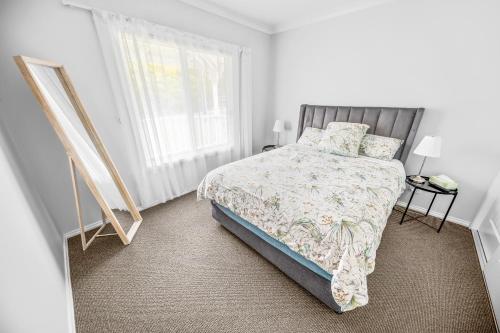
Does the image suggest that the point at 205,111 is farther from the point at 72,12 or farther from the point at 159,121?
the point at 72,12

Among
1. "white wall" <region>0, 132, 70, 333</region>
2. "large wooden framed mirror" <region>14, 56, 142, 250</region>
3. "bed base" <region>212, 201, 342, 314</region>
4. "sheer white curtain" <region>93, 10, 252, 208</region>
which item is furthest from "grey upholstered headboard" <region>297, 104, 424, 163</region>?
"white wall" <region>0, 132, 70, 333</region>

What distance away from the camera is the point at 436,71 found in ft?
6.70

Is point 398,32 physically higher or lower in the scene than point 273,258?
higher

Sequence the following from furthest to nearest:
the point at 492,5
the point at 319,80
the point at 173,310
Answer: the point at 319,80, the point at 492,5, the point at 173,310

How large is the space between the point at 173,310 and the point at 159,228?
98 cm

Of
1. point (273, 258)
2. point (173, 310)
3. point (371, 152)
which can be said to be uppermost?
point (371, 152)

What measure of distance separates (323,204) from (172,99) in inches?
83.6

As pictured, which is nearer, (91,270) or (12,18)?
(12,18)

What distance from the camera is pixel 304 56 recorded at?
9.87 feet

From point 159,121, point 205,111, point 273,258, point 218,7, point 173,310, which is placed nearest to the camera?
point 173,310

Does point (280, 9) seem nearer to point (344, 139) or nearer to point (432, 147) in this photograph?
point (344, 139)

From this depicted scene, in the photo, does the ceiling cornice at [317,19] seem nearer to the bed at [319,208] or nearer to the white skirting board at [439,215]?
the bed at [319,208]

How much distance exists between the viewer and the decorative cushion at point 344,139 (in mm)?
2344

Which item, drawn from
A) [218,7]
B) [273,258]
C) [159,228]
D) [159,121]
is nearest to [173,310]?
[273,258]
